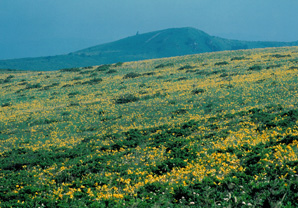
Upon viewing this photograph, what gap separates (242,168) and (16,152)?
549 inches

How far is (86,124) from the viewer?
2303 centimetres

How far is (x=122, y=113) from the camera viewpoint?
82.8 ft

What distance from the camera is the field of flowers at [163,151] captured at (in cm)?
848

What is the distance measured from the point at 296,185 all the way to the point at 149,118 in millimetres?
14578

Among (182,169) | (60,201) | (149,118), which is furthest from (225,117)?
(60,201)

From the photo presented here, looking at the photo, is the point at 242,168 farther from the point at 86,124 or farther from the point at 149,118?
the point at 86,124

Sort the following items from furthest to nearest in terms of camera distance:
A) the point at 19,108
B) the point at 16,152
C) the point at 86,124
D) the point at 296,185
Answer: the point at 19,108, the point at 86,124, the point at 16,152, the point at 296,185

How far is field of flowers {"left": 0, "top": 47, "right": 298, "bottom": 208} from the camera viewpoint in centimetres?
848

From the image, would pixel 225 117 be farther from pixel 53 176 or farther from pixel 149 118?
pixel 53 176

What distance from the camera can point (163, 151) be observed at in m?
13.4

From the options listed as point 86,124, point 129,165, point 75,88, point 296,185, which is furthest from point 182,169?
point 75,88

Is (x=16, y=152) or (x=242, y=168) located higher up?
(x=242, y=168)

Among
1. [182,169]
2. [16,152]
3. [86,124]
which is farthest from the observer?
[86,124]

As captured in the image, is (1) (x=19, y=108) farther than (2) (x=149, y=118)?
Yes
